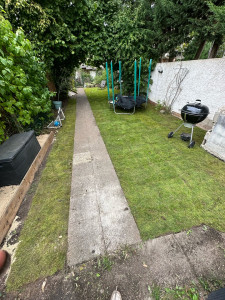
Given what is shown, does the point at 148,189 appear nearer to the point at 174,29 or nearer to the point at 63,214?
the point at 63,214

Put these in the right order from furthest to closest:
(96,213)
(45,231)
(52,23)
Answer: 1. (52,23)
2. (96,213)
3. (45,231)

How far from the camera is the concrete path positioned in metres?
1.68

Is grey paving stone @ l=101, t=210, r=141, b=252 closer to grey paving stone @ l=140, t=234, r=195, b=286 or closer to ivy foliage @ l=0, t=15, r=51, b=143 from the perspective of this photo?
grey paving stone @ l=140, t=234, r=195, b=286

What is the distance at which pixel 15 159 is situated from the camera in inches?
93.4

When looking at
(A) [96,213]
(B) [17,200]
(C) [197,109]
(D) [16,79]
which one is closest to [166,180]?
(A) [96,213]

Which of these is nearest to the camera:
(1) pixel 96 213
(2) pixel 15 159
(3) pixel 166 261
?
(3) pixel 166 261

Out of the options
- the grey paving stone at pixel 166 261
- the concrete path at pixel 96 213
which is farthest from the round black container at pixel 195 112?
the grey paving stone at pixel 166 261

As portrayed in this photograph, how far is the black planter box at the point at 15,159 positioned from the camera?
2.30 m

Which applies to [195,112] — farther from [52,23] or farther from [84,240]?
[52,23]

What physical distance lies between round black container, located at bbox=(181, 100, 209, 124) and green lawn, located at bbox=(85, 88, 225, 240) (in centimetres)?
81

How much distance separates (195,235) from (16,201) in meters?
2.78

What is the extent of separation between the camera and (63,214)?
6.90 feet

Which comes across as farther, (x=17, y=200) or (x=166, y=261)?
(x=17, y=200)

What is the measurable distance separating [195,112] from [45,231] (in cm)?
384
